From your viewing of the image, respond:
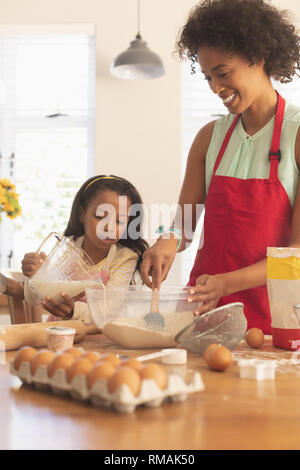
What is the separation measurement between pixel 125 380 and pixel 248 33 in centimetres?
104

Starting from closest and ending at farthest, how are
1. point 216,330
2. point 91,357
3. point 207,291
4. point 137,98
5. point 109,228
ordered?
point 91,357 < point 216,330 < point 207,291 < point 109,228 < point 137,98

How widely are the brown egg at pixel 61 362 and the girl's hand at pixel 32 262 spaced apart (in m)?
0.55

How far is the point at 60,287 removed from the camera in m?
1.20

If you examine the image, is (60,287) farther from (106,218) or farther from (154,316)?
(106,218)

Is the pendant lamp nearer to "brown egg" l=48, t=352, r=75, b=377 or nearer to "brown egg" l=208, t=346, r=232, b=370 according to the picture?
"brown egg" l=208, t=346, r=232, b=370

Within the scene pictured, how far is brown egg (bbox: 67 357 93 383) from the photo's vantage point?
2.23 feet

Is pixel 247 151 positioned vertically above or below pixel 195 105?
below

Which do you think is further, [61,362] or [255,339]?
[255,339]

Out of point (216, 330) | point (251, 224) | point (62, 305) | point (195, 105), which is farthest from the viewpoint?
point (195, 105)

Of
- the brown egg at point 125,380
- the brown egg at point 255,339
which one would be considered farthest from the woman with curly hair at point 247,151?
the brown egg at point 125,380

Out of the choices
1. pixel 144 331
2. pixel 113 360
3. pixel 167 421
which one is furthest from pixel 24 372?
pixel 144 331

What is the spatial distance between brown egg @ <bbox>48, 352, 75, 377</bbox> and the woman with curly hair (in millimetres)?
552
